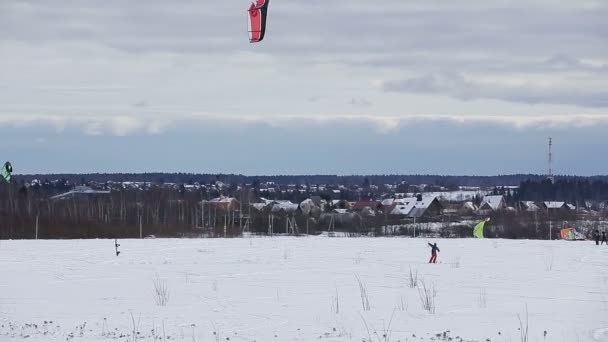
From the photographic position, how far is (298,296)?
20.9 metres

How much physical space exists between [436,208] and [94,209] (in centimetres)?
3891

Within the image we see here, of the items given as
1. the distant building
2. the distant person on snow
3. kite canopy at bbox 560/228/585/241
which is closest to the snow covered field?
the distant person on snow

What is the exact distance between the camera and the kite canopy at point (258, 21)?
16.2 metres

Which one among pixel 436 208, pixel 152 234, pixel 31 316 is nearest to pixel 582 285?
pixel 31 316

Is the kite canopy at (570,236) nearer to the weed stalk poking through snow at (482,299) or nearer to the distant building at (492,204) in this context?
the weed stalk poking through snow at (482,299)

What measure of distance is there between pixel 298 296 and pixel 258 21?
705 cm

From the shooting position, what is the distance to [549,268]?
93.9ft

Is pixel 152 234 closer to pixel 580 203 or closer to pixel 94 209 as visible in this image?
pixel 94 209

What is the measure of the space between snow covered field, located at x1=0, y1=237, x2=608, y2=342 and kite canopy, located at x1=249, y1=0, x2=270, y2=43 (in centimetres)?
493

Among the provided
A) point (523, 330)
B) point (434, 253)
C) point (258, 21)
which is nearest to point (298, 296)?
point (523, 330)

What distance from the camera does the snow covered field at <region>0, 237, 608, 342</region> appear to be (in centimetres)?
1562

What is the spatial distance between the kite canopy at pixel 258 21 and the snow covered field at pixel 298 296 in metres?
4.93

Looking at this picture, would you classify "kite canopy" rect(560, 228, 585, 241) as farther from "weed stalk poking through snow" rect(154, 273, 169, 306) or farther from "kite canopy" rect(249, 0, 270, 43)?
"kite canopy" rect(249, 0, 270, 43)

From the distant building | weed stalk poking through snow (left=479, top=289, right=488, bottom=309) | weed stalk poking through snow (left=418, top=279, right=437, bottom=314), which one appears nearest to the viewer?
weed stalk poking through snow (left=418, top=279, right=437, bottom=314)
